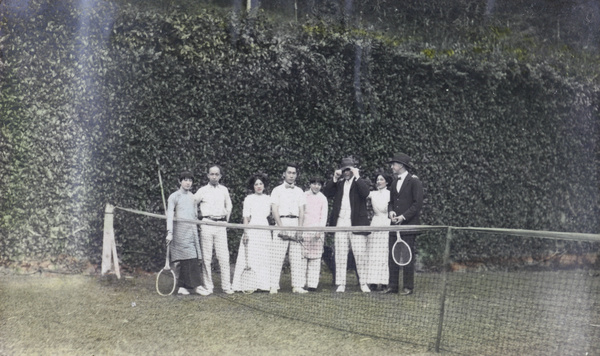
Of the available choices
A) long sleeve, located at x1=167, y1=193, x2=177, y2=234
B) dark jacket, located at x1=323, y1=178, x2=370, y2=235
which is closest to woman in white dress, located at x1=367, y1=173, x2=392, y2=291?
dark jacket, located at x1=323, y1=178, x2=370, y2=235

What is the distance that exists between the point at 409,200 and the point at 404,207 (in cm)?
13

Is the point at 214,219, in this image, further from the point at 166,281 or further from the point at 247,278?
the point at 166,281

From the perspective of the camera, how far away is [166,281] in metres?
10.5

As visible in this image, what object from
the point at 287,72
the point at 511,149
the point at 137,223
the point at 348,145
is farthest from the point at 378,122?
the point at 137,223

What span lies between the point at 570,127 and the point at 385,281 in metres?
6.36

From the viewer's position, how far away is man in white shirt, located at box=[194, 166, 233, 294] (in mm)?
10336

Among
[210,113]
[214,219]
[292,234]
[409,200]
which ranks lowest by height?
[292,234]

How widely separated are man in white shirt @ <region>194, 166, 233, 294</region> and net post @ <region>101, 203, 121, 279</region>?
1294mm

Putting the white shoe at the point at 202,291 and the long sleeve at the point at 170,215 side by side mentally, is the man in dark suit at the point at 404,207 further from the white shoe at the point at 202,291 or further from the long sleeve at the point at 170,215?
the long sleeve at the point at 170,215

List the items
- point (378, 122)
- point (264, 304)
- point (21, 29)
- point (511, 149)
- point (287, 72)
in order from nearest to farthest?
point (264, 304) < point (21, 29) < point (287, 72) < point (378, 122) < point (511, 149)

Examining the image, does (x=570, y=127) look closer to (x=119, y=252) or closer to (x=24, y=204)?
(x=119, y=252)

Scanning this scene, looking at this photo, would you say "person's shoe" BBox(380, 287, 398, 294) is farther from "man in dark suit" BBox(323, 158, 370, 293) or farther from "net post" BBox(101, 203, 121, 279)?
"net post" BBox(101, 203, 121, 279)

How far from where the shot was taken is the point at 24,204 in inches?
415

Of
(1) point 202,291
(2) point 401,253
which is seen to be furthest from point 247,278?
(2) point 401,253
